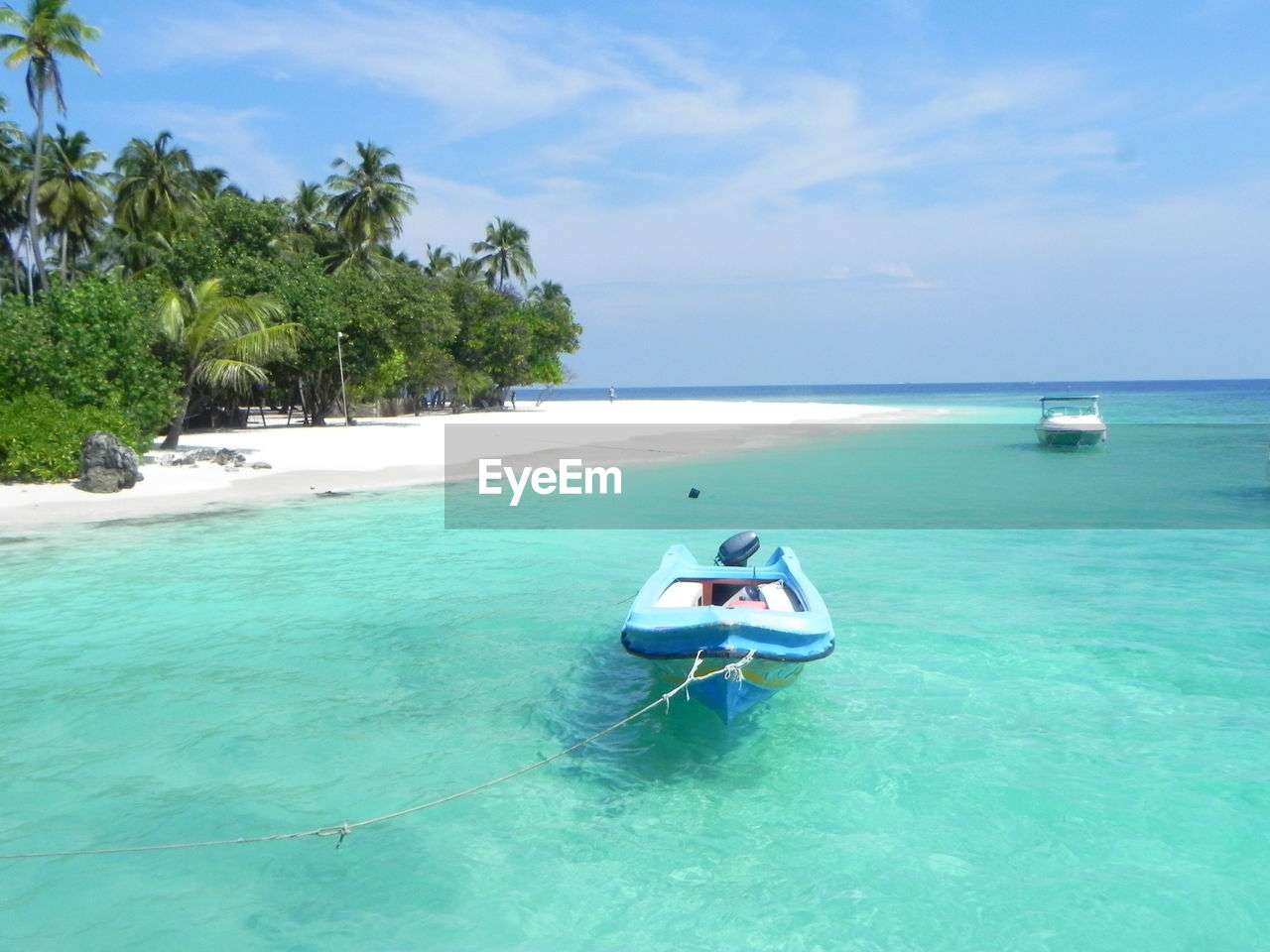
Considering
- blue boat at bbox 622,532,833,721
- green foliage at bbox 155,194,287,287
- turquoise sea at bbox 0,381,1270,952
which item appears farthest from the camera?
green foliage at bbox 155,194,287,287

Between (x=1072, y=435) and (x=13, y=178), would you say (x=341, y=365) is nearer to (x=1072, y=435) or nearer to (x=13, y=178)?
(x=13, y=178)

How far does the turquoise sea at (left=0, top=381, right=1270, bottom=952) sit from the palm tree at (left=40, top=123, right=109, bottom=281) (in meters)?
31.2

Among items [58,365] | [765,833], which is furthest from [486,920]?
[58,365]

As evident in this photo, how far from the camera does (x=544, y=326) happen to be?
58719mm

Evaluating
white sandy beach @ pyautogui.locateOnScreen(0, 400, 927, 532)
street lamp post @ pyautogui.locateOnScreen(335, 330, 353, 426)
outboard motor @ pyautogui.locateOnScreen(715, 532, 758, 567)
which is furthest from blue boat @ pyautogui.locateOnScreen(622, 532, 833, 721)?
street lamp post @ pyautogui.locateOnScreen(335, 330, 353, 426)

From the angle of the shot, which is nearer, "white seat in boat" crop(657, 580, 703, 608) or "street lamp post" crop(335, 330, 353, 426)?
"white seat in boat" crop(657, 580, 703, 608)

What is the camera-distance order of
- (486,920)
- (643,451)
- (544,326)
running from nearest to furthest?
(486,920) < (643,451) < (544,326)

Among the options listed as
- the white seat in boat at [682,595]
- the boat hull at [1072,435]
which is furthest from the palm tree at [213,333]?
the boat hull at [1072,435]

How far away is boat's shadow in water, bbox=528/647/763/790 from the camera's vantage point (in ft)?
22.0

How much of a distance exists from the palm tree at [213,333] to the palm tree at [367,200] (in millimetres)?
19386

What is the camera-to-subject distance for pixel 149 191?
136 ft

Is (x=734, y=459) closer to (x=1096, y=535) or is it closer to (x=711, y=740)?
(x=1096, y=535)

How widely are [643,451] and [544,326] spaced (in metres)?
27.9

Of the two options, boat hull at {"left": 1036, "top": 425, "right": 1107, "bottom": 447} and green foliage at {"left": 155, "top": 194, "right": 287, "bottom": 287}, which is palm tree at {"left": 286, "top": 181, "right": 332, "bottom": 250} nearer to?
green foliage at {"left": 155, "top": 194, "right": 287, "bottom": 287}
